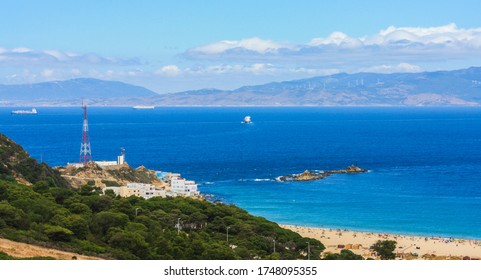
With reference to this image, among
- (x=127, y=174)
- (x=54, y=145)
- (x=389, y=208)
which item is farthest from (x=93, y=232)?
(x=54, y=145)

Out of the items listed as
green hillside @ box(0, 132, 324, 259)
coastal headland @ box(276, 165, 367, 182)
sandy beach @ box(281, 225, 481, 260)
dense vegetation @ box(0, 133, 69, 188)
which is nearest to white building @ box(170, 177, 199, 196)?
dense vegetation @ box(0, 133, 69, 188)

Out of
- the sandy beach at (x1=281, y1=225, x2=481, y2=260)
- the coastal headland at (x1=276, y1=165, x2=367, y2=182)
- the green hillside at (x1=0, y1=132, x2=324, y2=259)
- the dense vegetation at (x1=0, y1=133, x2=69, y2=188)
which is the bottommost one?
the sandy beach at (x1=281, y1=225, x2=481, y2=260)

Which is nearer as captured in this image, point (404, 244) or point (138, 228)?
point (138, 228)

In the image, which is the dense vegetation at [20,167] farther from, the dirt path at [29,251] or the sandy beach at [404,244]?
the dirt path at [29,251]

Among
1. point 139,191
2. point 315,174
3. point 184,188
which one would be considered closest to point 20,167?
point 139,191

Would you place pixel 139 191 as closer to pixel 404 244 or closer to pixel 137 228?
pixel 404 244

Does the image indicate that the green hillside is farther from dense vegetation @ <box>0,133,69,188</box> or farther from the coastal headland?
the coastal headland
